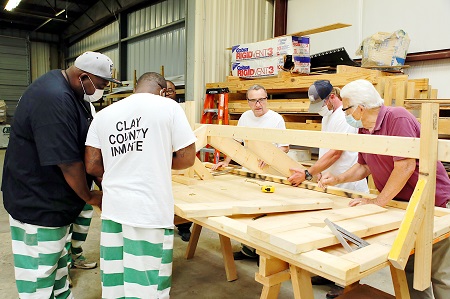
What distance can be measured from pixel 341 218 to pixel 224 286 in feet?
5.38

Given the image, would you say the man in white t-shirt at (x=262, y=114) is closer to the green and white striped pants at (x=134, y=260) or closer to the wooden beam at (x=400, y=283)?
the wooden beam at (x=400, y=283)

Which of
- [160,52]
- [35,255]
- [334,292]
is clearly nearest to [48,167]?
[35,255]

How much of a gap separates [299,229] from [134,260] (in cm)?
78

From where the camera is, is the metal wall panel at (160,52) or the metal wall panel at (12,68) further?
the metal wall panel at (12,68)

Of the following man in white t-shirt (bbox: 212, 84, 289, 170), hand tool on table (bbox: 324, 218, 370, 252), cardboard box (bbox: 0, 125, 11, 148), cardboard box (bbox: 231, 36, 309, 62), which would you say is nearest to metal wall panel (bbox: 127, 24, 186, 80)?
cardboard box (bbox: 231, 36, 309, 62)

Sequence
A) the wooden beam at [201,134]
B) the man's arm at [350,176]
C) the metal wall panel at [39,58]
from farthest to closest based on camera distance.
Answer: the metal wall panel at [39,58] < the wooden beam at [201,134] < the man's arm at [350,176]

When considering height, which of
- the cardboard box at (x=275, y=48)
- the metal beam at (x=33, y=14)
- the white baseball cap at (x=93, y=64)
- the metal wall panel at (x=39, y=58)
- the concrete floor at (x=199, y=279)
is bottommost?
the concrete floor at (x=199, y=279)

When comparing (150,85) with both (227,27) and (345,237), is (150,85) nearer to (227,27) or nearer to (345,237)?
(345,237)

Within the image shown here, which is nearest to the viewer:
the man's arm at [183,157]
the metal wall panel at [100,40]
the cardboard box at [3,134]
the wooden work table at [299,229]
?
the wooden work table at [299,229]

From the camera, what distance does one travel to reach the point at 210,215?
197 centimetres

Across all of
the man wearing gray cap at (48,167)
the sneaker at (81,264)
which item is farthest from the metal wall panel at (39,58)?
the man wearing gray cap at (48,167)

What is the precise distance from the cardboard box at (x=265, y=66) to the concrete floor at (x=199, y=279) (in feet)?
8.35

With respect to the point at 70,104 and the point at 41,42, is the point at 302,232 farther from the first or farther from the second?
the point at 41,42

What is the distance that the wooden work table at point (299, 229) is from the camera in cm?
141
